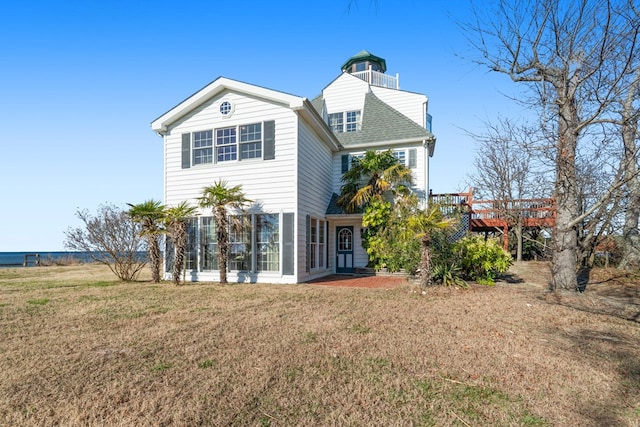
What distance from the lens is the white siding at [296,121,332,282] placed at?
10.8 metres

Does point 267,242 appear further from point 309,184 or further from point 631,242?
point 631,242

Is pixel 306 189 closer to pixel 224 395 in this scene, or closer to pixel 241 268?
pixel 241 268

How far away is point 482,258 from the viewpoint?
980 centimetres

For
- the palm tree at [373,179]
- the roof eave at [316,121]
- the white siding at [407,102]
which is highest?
the white siding at [407,102]

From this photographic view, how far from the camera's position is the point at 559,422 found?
2492 millimetres

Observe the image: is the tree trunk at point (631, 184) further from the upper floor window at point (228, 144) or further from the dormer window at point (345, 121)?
the dormer window at point (345, 121)

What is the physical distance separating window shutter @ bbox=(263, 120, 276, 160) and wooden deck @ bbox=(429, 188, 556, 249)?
661 cm

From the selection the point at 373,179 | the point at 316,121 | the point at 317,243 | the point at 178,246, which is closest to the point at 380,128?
the point at 373,179

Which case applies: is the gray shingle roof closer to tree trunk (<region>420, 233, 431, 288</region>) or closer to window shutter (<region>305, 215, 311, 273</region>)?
window shutter (<region>305, 215, 311, 273</region>)

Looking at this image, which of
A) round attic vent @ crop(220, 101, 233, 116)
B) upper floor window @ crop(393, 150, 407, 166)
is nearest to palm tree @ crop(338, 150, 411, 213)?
upper floor window @ crop(393, 150, 407, 166)

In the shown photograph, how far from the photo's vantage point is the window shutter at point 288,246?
34.5ft

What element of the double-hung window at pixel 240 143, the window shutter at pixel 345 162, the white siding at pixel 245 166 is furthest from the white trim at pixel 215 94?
the window shutter at pixel 345 162

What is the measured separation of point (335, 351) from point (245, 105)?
9414 mm

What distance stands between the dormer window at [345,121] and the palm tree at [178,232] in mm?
7983
